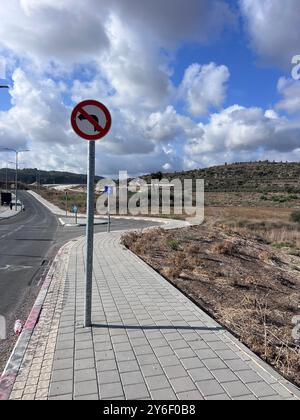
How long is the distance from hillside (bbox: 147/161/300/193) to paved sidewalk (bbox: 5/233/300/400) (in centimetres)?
7543

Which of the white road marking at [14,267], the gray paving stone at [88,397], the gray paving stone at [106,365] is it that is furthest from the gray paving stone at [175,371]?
the white road marking at [14,267]

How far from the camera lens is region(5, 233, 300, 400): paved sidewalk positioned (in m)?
3.71

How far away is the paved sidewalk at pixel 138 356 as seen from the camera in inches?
146

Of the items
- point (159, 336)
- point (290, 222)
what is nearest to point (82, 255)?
point (159, 336)

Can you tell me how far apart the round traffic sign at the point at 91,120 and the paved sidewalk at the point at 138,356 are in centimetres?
265

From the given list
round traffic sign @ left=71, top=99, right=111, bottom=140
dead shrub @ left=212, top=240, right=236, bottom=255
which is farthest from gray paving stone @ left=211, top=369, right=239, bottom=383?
dead shrub @ left=212, top=240, right=236, bottom=255

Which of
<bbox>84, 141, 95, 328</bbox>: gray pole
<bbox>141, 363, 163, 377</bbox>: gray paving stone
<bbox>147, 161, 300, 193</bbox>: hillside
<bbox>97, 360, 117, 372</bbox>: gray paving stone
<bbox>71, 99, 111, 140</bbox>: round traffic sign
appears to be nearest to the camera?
<bbox>141, 363, 163, 377</bbox>: gray paving stone

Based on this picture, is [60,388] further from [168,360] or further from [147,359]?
[168,360]

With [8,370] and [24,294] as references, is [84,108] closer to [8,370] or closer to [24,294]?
[8,370]

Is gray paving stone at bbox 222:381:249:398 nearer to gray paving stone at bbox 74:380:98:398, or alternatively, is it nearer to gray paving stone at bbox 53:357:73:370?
gray paving stone at bbox 74:380:98:398

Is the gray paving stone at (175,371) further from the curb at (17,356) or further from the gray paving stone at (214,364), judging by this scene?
the curb at (17,356)

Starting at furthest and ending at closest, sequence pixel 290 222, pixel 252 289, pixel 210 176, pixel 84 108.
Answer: pixel 210 176
pixel 290 222
pixel 252 289
pixel 84 108
